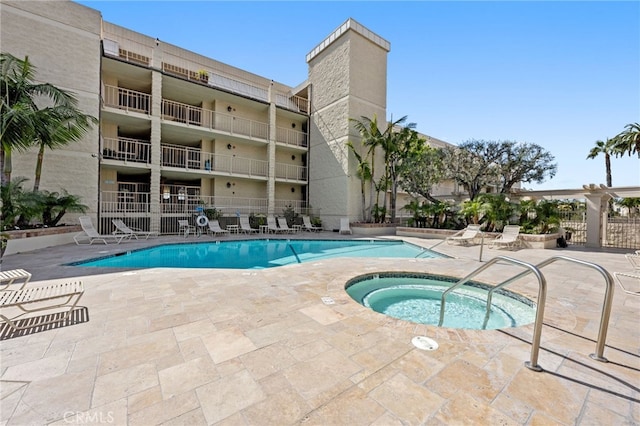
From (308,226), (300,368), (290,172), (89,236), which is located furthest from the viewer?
(290,172)

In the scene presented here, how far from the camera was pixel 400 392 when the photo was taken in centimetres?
203

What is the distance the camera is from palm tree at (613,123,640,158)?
15.6 metres

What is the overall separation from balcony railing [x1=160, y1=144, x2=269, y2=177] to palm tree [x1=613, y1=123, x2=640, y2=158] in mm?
22863

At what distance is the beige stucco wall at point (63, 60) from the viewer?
1012 centimetres

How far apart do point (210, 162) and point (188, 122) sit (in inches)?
96.9

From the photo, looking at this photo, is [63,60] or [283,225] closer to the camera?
[63,60]

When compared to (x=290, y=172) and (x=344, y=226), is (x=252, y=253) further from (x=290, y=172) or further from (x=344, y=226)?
(x=290, y=172)

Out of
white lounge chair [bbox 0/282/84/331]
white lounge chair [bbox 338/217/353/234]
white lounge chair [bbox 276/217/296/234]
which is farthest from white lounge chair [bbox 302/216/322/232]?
white lounge chair [bbox 0/282/84/331]

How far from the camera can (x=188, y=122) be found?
→ 14.2 m

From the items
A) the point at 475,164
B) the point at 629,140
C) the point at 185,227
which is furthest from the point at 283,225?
the point at 629,140

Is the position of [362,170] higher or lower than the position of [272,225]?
higher

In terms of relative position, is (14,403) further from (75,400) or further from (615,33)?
(615,33)

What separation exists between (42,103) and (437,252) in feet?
56.1

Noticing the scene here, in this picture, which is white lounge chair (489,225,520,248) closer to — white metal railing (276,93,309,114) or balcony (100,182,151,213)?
white metal railing (276,93,309,114)
